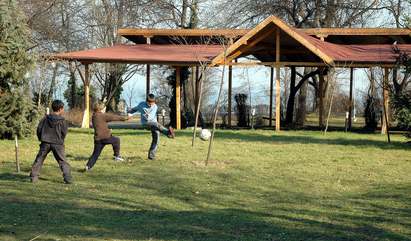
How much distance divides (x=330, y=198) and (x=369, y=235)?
82.2 inches

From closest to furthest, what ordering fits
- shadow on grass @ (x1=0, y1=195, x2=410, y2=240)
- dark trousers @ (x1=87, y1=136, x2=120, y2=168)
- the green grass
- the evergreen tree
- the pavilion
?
1. shadow on grass @ (x1=0, y1=195, x2=410, y2=240)
2. the green grass
3. dark trousers @ (x1=87, y1=136, x2=120, y2=168)
4. the evergreen tree
5. the pavilion

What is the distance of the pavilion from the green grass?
6.45m

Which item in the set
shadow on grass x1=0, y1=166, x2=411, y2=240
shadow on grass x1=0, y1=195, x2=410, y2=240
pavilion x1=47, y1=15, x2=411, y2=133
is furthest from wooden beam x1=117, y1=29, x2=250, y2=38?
shadow on grass x1=0, y1=195, x2=410, y2=240

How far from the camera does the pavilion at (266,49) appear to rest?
707 inches

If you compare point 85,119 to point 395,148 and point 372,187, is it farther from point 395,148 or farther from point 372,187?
point 372,187

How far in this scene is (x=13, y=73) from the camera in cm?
1485

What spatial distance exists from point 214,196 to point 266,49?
15772 mm

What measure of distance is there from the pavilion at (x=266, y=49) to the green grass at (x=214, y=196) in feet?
21.2

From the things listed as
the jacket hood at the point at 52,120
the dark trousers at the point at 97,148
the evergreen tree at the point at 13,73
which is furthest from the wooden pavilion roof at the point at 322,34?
the jacket hood at the point at 52,120

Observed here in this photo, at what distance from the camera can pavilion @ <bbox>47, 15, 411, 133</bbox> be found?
59.0 feet

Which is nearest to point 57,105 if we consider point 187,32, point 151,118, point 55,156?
point 55,156

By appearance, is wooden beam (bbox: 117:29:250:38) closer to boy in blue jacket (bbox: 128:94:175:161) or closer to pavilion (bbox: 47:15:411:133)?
pavilion (bbox: 47:15:411:133)

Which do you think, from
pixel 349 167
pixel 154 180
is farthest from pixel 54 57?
pixel 349 167

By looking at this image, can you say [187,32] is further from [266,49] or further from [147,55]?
[266,49]
